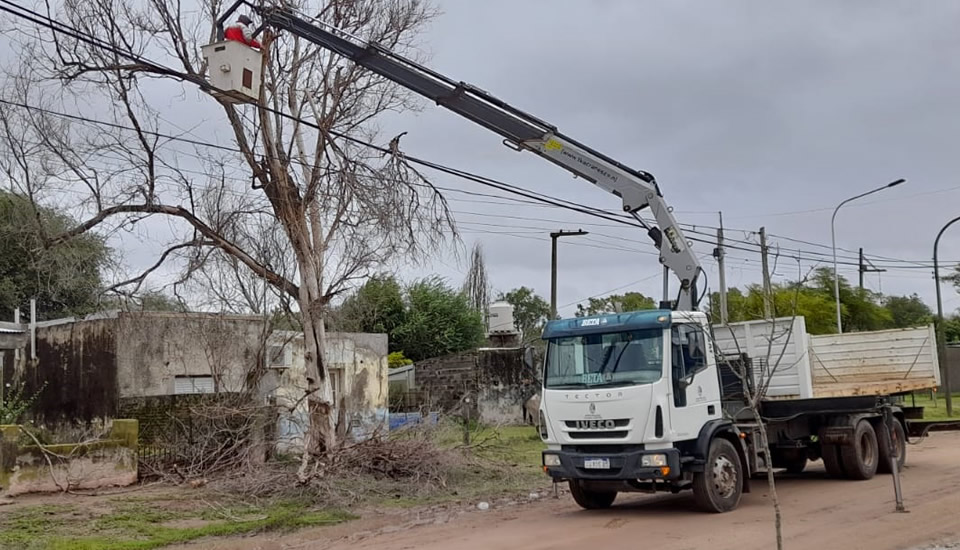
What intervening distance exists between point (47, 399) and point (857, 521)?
1966cm

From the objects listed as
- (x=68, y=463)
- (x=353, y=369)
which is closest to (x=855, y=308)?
(x=353, y=369)

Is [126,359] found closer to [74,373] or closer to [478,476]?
[74,373]

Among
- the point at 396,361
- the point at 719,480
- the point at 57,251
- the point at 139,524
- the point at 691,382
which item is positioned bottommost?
the point at 139,524

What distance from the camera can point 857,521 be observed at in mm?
12266

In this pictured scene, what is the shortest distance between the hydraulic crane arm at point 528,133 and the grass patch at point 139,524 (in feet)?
22.2

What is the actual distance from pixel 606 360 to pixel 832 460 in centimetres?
578

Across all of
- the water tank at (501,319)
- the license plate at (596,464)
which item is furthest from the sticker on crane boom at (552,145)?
the water tank at (501,319)

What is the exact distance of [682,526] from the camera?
1234 centimetres

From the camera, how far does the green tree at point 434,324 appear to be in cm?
4822

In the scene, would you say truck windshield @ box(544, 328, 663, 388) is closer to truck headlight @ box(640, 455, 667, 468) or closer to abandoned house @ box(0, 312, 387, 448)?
truck headlight @ box(640, 455, 667, 468)

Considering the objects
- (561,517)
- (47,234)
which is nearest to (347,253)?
(47,234)

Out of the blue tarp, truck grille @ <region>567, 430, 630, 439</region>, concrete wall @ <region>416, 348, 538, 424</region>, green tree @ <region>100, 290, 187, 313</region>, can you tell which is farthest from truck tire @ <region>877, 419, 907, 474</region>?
concrete wall @ <region>416, 348, 538, 424</region>

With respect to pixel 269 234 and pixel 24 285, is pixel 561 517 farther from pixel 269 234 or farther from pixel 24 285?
pixel 24 285

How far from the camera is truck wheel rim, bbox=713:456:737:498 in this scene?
43.2 feet
